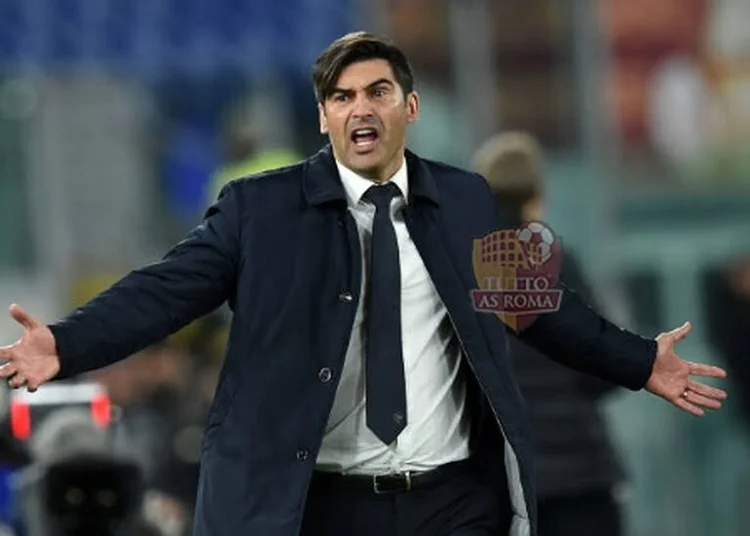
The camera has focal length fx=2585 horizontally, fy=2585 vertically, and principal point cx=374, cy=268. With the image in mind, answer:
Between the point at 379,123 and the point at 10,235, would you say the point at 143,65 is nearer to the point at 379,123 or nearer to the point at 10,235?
the point at 10,235

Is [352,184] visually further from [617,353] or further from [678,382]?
[678,382]

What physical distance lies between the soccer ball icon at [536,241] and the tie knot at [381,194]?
0.47 meters

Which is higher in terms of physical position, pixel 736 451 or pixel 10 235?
pixel 10 235

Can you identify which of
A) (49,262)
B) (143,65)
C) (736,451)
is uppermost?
(143,65)

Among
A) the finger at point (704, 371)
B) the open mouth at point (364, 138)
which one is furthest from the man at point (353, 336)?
the finger at point (704, 371)

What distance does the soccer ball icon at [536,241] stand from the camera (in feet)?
20.6

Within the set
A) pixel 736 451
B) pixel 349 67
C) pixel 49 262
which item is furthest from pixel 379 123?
pixel 49 262

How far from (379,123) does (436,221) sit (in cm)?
27

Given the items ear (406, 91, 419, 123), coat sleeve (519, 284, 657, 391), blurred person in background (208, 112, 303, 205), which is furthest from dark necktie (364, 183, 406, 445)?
blurred person in background (208, 112, 303, 205)

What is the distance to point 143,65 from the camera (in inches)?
540

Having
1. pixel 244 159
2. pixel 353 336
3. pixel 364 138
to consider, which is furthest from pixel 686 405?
pixel 244 159

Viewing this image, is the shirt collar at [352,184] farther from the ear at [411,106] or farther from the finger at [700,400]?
the finger at [700,400]

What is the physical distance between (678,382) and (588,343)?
0.87ft

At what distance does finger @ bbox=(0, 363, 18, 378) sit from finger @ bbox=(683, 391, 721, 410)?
1.69m
